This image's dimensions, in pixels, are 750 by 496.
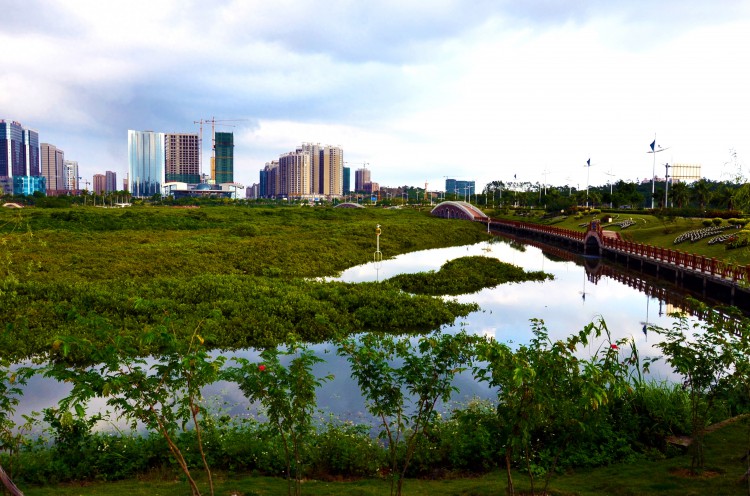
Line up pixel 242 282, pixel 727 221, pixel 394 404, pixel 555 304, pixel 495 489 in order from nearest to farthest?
pixel 394 404, pixel 495 489, pixel 242 282, pixel 555 304, pixel 727 221

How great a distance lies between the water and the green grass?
248 cm

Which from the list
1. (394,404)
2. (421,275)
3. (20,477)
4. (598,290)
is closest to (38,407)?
(20,477)

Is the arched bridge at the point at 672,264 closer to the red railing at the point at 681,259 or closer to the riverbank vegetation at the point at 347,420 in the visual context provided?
the red railing at the point at 681,259

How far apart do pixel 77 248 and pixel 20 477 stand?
2910 cm

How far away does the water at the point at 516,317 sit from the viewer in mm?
13031

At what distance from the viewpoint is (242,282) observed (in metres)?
23.5

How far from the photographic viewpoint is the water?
42.8 ft

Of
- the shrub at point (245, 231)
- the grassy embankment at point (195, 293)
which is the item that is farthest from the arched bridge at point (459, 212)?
the grassy embankment at point (195, 293)

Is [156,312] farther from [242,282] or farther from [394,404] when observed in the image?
[394,404]

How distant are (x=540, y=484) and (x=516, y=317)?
50.6 ft

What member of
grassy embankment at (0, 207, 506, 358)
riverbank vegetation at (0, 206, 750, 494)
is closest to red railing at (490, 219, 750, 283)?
riverbank vegetation at (0, 206, 750, 494)

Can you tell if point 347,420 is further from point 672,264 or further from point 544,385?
point 672,264

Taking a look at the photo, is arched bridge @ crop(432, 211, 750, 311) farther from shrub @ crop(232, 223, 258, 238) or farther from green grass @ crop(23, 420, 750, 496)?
shrub @ crop(232, 223, 258, 238)

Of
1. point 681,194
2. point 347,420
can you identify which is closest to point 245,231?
point 347,420
